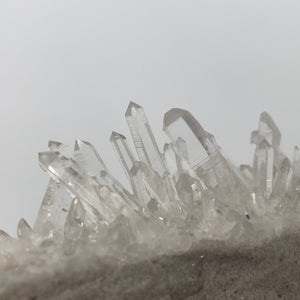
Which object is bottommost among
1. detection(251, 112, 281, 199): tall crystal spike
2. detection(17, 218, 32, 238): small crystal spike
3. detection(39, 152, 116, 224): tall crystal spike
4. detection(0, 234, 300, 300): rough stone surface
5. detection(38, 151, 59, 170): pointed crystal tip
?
detection(0, 234, 300, 300): rough stone surface

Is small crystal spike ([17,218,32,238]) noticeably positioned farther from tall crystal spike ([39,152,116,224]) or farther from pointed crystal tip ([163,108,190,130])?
pointed crystal tip ([163,108,190,130])

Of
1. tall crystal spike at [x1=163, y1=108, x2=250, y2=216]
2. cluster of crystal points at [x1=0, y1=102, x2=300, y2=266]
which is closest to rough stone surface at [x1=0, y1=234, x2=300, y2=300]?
cluster of crystal points at [x1=0, y1=102, x2=300, y2=266]

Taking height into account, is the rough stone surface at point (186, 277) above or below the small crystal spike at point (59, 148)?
below

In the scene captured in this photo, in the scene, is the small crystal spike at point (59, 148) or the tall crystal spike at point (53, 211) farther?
the small crystal spike at point (59, 148)

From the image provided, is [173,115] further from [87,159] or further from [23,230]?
[23,230]

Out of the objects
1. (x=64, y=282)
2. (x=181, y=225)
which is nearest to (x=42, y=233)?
(x=64, y=282)

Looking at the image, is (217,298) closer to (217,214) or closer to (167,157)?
(217,214)

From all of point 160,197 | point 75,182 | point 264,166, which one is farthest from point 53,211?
point 264,166

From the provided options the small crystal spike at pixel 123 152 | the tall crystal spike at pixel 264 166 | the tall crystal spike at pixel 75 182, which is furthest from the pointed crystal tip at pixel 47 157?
the tall crystal spike at pixel 264 166

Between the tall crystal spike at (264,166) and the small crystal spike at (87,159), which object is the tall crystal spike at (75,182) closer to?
the small crystal spike at (87,159)
